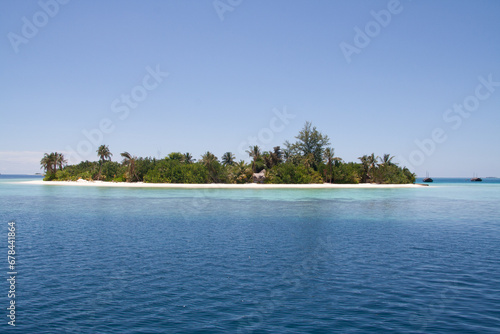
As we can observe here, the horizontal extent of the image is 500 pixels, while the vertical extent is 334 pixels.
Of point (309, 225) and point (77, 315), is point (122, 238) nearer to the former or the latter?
point (77, 315)

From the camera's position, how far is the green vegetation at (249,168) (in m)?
105

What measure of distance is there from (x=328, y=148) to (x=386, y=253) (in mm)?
93828

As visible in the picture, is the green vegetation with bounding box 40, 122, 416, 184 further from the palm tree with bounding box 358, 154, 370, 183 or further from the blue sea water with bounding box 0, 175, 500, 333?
the blue sea water with bounding box 0, 175, 500, 333

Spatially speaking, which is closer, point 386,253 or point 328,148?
point 386,253

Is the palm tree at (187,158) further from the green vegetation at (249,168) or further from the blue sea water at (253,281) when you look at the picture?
the blue sea water at (253,281)

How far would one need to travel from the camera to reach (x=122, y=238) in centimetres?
2316

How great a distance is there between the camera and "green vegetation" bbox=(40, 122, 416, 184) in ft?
344

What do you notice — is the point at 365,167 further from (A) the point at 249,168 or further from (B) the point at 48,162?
(B) the point at 48,162

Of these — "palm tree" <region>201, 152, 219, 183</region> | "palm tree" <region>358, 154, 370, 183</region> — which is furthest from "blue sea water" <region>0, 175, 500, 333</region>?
"palm tree" <region>358, 154, 370, 183</region>

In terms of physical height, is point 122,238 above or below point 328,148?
below

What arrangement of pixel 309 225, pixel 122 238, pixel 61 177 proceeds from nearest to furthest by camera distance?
1. pixel 122 238
2. pixel 309 225
3. pixel 61 177

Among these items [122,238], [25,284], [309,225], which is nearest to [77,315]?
[25,284]

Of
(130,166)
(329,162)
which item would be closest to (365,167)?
(329,162)

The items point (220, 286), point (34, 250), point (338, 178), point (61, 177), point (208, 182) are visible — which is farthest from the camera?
point (61, 177)
